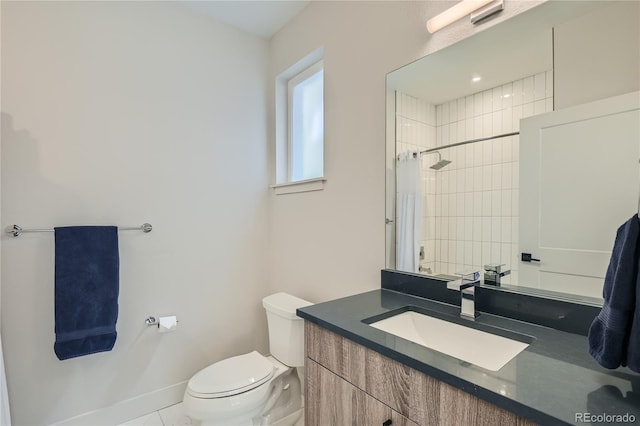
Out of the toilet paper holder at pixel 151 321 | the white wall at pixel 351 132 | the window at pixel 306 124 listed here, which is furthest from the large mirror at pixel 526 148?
the toilet paper holder at pixel 151 321

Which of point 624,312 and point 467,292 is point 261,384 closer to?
point 467,292

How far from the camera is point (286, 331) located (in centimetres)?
166

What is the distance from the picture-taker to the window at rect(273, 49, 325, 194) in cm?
215

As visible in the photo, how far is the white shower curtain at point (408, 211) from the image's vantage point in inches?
55.9

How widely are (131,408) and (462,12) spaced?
2.57 meters

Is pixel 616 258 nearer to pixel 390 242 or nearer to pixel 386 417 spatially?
pixel 386 417

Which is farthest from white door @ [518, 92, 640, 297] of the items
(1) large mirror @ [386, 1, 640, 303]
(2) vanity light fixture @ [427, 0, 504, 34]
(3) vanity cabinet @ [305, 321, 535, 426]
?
(3) vanity cabinet @ [305, 321, 535, 426]

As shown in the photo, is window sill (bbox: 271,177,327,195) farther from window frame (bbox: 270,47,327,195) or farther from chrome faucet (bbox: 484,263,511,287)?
chrome faucet (bbox: 484,263,511,287)

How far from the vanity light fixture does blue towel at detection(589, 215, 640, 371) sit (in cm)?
87

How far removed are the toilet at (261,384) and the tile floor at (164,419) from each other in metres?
0.50

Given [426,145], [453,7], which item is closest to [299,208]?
[426,145]

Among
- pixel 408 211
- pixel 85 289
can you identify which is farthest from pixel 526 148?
pixel 85 289

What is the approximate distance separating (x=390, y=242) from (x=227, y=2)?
5.75ft

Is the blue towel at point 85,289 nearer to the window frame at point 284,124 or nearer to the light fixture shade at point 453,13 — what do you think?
the window frame at point 284,124
